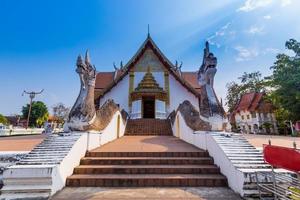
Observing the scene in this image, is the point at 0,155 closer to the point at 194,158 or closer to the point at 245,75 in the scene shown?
the point at 194,158

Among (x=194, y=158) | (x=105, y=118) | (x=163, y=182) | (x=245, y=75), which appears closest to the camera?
(x=163, y=182)

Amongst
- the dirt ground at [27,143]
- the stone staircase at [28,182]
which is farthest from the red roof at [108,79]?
the stone staircase at [28,182]

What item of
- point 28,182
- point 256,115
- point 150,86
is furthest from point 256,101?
point 28,182

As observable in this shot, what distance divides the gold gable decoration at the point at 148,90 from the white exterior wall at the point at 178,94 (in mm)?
907

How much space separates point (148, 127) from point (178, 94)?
18.5 ft

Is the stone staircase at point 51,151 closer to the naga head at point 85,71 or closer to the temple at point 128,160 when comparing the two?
the temple at point 128,160

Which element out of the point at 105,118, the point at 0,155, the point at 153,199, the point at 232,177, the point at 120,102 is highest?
the point at 120,102

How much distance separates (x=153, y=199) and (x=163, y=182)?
584 mm

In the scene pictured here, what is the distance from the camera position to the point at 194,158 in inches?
153

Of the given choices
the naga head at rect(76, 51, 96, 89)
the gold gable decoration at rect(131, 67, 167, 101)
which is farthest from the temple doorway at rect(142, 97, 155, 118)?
the naga head at rect(76, 51, 96, 89)

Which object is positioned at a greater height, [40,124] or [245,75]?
[245,75]

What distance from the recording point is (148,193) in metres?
2.83

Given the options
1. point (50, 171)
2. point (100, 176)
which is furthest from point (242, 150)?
point (50, 171)

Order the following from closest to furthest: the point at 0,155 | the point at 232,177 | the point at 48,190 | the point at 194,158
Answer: the point at 48,190, the point at 232,177, the point at 0,155, the point at 194,158
